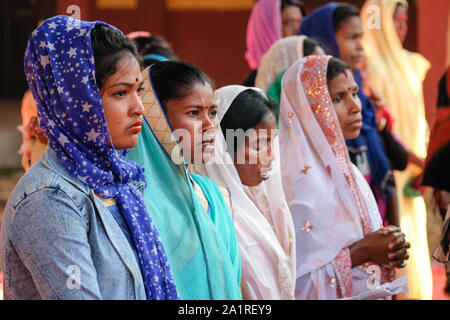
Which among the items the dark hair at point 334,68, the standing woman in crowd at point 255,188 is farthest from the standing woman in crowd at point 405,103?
the standing woman in crowd at point 255,188

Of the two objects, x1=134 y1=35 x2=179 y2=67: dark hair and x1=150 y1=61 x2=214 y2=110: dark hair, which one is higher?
x1=150 y1=61 x2=214 y2=110: dark hair

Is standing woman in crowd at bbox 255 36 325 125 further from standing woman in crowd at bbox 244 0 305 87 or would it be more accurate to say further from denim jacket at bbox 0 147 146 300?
denim jacket at bbox 0 147 146 300

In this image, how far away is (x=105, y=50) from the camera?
173cm

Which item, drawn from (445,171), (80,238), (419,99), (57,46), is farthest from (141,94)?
(419,99)

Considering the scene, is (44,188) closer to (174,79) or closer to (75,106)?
(75,106)

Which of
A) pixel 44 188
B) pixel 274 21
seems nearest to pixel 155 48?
pixel 274 21

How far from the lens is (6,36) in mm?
8477

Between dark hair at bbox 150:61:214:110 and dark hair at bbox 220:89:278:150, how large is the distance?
1.06 feet

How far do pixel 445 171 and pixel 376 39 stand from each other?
225cm

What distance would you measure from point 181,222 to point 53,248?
0.49 m

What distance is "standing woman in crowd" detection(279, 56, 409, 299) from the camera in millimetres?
2703

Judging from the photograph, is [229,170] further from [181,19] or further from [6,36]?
[6,36]

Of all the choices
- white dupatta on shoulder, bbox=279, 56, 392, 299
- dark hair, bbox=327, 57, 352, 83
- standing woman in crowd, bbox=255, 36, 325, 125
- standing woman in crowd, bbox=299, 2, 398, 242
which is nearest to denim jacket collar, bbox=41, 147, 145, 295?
white dupatta on shoulder, bbox=279, 56, 392, 299

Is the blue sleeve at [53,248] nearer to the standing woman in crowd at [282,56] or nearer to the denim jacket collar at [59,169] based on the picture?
the denim jacket collar at [59,169]
